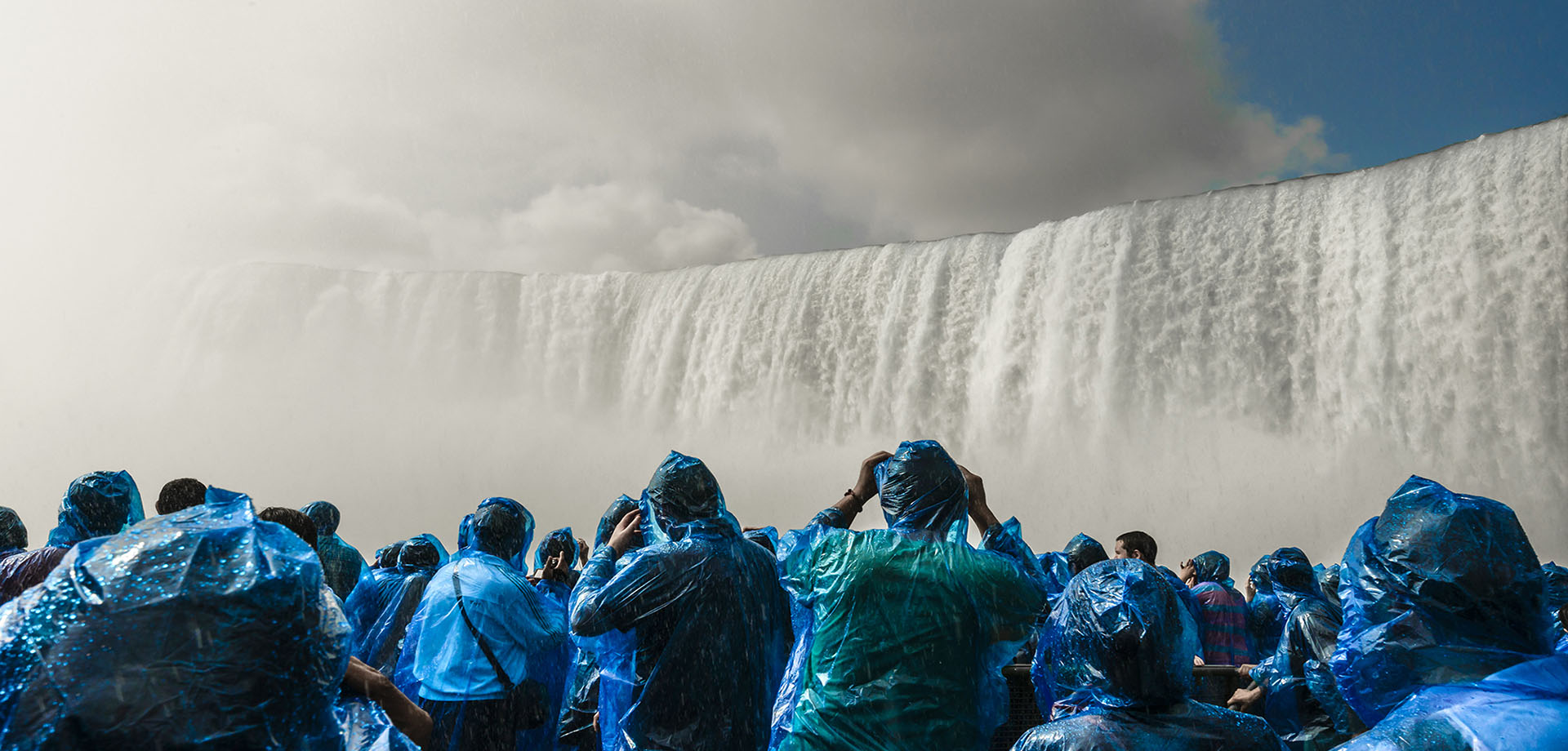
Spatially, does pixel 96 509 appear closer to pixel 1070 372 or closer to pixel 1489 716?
pixel 1489 716

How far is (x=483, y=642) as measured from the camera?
300 centimetres

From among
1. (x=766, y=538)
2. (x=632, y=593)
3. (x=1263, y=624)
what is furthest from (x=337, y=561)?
(x=1263, y=624)

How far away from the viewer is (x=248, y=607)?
1.16 metres

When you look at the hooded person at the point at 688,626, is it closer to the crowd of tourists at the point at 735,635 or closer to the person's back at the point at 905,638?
the crowd of tourists at the point at 735,635

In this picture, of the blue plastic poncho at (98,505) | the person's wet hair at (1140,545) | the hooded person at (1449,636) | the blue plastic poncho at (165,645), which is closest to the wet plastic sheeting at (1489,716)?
the hooded person at (1449,636)

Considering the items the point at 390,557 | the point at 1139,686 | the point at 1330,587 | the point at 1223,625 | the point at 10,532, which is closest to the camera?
the point at 1139,686

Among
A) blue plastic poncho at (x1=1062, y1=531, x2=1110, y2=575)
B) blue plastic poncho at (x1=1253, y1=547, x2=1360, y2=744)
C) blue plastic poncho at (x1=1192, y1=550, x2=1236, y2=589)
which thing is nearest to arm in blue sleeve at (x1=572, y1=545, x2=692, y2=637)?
blue plastic poncho at (x1=1253, y1=547, x2=1360, y2=744)

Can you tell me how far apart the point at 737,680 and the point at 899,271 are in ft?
52.2

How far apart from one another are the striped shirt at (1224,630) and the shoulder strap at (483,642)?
3764 millimetres

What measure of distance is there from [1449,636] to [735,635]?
1.69 metres

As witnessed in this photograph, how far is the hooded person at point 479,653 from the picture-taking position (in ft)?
9.80

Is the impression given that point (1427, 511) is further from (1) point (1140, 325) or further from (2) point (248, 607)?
(1) point (1140, 325)

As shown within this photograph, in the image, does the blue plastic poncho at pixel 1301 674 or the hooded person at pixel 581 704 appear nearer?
the blue plastic poncho at pixel 1301 674

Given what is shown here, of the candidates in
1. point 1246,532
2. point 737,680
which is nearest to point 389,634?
point 737,680
